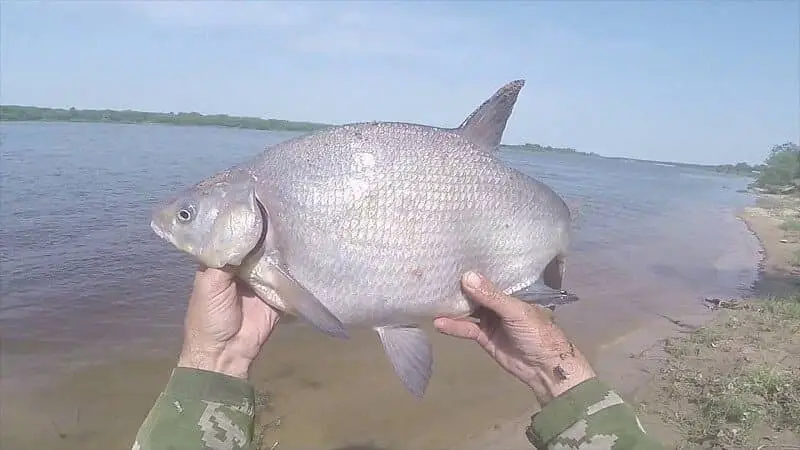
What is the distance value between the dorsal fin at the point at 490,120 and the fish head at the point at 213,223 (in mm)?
1079

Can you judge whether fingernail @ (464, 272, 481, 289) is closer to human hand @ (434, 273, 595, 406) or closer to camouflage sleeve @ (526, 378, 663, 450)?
human hand @ (434, 273, 595, 406)

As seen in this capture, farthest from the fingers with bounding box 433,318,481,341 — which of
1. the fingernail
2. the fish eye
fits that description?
the fish eye

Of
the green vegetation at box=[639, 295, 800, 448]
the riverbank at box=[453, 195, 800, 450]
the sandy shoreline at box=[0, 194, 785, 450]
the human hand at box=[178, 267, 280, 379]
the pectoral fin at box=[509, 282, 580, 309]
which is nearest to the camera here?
the human hand at box=[178, 267, 280, 379]

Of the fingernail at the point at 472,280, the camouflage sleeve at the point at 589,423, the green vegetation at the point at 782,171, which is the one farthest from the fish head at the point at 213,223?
the green vegetation at the point at 782,171

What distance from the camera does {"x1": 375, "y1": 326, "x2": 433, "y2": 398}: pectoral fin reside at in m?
2.68

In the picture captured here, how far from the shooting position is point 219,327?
276cm

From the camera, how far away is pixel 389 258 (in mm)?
2598

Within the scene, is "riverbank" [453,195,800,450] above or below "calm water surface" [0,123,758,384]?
above

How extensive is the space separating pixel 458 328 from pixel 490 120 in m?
1.11

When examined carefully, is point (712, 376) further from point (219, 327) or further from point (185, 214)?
point (185, 214)

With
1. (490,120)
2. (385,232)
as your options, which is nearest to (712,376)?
(490,120)

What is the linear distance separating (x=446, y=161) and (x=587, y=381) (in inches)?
48.4

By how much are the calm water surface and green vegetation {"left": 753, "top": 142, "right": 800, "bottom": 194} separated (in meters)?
32.4

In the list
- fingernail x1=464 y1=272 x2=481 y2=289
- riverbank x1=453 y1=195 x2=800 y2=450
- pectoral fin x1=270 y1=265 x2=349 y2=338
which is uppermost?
fingernail x1=464 y1=272 x2=481 y2=289
